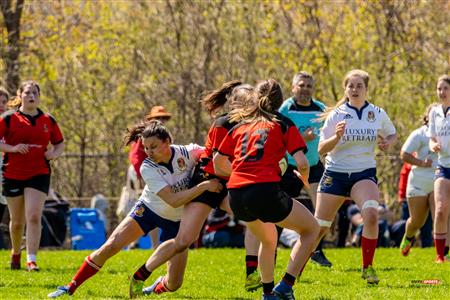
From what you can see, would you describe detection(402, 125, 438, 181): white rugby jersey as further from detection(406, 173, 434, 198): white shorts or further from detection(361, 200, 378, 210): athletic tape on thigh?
detection(361, 200, 378, 210): athletic tape on thigh

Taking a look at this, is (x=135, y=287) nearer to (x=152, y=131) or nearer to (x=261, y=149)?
(x=152, y=131)

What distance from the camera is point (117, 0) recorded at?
Result: 23000mm

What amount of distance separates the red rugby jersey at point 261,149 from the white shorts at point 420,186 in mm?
5090

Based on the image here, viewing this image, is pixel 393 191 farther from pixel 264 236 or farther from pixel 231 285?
pixel 264 236

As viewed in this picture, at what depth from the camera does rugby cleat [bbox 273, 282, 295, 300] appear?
7.90 meters

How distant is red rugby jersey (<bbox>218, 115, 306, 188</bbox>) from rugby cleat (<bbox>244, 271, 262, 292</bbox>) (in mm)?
1577

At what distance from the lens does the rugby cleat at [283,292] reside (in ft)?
25.9

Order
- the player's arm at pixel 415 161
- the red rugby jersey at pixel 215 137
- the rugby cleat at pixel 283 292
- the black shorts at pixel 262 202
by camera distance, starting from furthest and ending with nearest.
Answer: the player's arm at pixel 415 161 < the red rugby jersey at pixel 215 137 < the rugby cleat at pixel 283 292 < the black shorts at pixel 262 202

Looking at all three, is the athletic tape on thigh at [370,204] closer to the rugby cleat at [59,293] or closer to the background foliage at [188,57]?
the rugby cleat at [59,293]

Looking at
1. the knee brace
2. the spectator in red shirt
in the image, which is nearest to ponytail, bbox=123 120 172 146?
the knee brace

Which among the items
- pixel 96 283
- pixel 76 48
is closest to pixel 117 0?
pixel 76 48

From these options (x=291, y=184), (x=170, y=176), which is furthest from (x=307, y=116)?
(x=170, y=176)

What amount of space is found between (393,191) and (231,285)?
37.3 feet

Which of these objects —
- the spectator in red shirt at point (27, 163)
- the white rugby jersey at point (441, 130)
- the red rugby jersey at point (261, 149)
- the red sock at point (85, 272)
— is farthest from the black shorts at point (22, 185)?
the white rugby jersey at point (441, 130)
